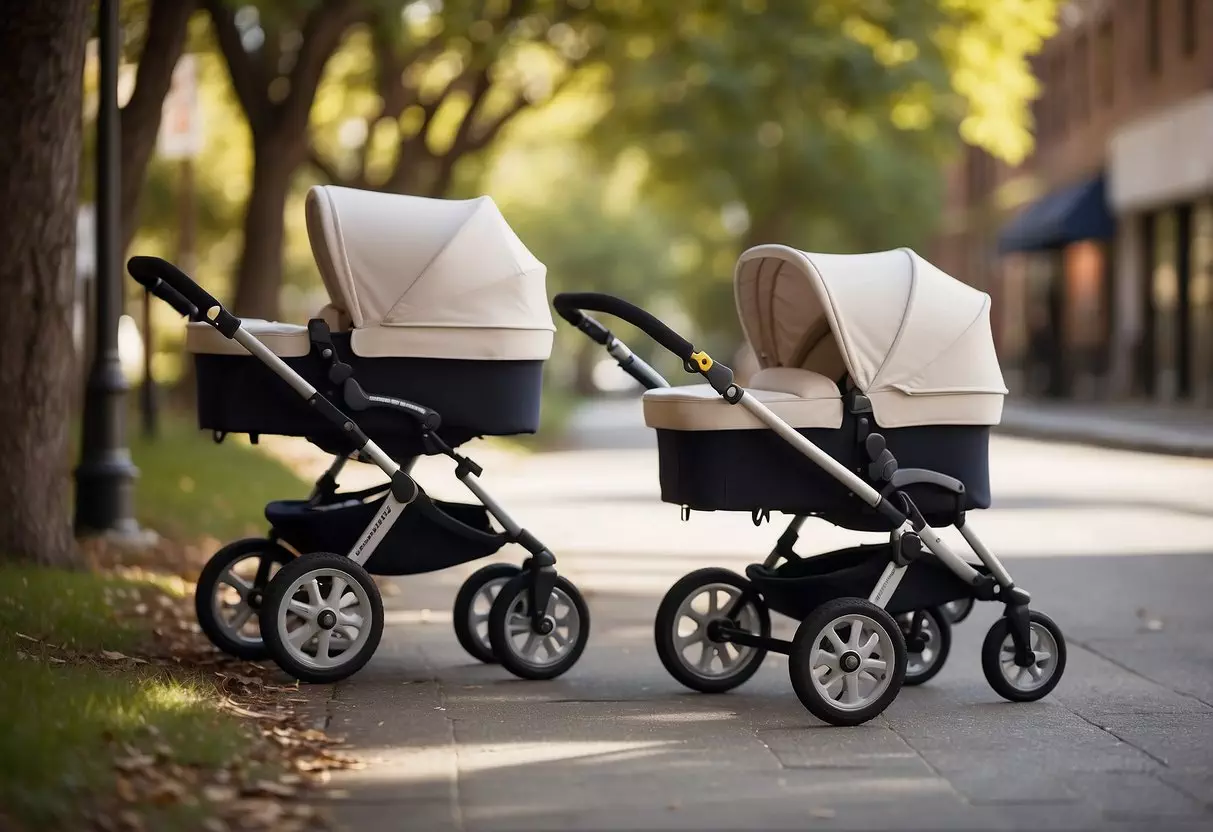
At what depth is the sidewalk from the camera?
984 inches

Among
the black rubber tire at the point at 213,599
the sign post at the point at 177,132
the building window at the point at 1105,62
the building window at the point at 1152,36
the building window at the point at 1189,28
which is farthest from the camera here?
the building window at the point at 1105,62

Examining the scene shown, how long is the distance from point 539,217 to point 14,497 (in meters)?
63.8

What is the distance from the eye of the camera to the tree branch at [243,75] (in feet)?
69.1

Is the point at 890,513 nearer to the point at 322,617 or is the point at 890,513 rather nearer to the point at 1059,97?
the point at 322,617

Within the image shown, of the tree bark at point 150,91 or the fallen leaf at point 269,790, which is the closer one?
the fallen leaf at point 269,790

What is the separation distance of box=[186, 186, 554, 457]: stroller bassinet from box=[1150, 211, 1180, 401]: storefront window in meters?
29.9

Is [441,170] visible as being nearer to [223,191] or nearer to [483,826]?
[223,191]

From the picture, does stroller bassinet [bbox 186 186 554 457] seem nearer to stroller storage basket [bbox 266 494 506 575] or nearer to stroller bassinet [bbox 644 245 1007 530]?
stroller storage basket [bbox 266 494 506 575]

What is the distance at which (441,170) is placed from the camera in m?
28.3

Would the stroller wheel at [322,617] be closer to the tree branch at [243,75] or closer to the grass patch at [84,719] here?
the grass patch at [84,719]

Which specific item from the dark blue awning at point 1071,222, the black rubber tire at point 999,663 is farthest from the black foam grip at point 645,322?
the dark blue awning at point 1071,222

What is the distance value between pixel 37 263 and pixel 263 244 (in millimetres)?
13295

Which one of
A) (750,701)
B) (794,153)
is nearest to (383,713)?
(750,701)

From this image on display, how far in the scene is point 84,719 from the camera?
20.8ft
